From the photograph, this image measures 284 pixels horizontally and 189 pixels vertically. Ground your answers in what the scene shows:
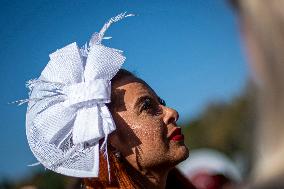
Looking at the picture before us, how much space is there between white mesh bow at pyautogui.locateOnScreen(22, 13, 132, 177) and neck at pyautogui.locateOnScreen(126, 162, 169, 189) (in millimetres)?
186

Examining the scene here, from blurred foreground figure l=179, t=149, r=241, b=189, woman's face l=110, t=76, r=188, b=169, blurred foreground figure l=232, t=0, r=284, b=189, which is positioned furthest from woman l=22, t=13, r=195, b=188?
blurred foreground figure l=179, t=149, r=241, b=189

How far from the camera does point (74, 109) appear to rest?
239cm

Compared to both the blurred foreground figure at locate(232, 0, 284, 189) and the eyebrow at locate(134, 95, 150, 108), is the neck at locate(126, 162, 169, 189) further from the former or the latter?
the blurred foreground figure at locate(232, 0, 284, 189)

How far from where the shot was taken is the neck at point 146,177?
2283 mm

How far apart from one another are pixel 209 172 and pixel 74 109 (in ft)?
9.45

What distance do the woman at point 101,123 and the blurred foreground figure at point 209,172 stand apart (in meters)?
1.81

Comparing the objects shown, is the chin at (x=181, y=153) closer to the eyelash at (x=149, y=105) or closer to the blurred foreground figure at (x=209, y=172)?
the eyelash at (x=149, y=105)

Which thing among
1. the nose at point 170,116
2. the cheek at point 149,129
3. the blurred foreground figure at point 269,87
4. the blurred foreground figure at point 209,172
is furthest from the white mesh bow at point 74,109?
the blurred foreground figure at point 209,172

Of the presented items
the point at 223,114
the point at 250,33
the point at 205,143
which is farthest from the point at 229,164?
the point at 223,114

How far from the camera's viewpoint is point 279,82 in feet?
1.81

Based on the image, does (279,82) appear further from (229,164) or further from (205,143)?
(205,143)

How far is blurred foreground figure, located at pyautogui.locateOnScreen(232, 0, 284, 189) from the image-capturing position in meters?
0.55

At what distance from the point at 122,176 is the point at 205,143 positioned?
1088 inches

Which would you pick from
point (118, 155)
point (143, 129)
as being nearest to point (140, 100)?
point (143, 129)
